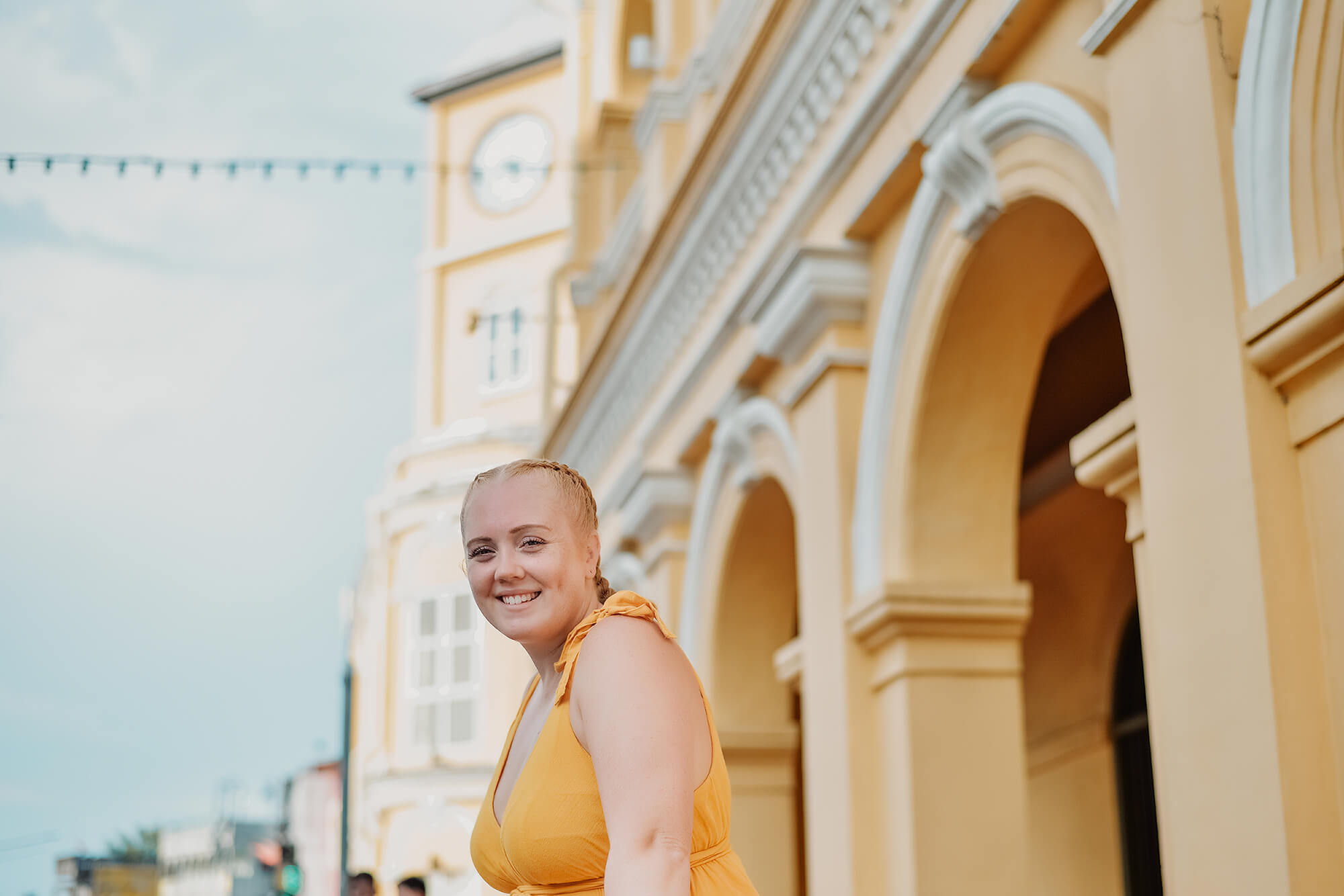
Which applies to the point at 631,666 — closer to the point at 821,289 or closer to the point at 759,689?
the point at 821,289

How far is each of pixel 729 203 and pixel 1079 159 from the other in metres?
3.95

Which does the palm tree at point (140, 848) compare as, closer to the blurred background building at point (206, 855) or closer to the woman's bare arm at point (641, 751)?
the blurred background building at point (206, 855)

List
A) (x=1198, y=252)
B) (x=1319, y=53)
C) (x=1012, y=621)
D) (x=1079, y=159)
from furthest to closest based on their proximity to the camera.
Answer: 1. (x=1012, y=621)
2. (x=1079, y=159)
3. (x=1198, y=252)
4. (x=1319, y=53)

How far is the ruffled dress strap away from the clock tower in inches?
780

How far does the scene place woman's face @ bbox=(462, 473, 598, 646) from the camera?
82.5 inches

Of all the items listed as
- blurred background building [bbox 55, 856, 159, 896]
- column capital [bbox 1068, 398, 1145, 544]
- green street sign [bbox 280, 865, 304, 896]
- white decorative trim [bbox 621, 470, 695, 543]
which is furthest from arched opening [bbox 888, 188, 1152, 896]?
blurred background building [bbox 55, 856, 159, 896]

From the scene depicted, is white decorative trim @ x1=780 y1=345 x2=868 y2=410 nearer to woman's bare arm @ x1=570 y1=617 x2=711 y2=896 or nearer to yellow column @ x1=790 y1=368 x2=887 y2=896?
yellow column @ x1=790 y1=368 x2=887 y2=896

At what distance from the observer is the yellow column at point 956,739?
623 cm

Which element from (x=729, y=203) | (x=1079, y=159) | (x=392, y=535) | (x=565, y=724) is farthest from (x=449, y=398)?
(x=565, y=724)

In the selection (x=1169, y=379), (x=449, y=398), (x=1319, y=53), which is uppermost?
(x=449, y=398)

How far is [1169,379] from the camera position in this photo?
13.5ft

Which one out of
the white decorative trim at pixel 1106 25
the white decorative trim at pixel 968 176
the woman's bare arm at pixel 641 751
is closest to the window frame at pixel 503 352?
the white decorative trim at pixel 968 176

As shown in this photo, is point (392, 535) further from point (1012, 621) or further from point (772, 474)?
point (1012, 621)

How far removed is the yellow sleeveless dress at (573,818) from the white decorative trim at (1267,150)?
230cm
